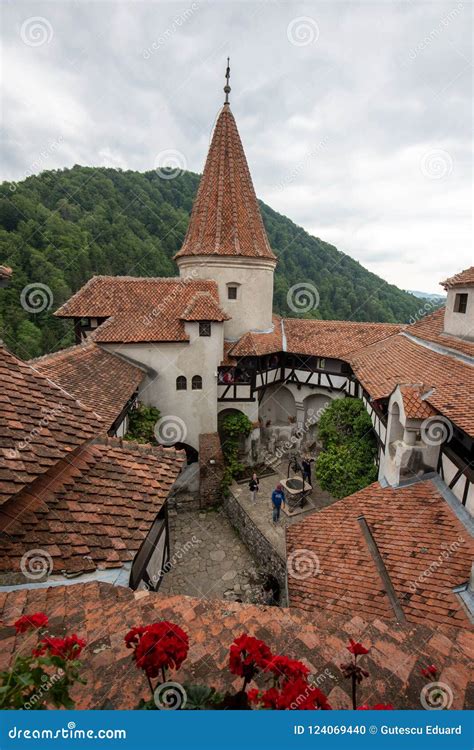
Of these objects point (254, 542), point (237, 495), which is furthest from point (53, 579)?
point (237, 495)

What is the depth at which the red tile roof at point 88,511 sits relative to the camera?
400 cm

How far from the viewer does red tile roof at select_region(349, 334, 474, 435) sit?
24.8 feet

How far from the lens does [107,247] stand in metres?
49.8

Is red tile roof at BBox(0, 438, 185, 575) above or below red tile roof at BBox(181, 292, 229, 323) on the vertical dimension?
below

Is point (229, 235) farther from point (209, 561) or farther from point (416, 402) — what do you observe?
point (209, 561)

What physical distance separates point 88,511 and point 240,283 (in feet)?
51.1

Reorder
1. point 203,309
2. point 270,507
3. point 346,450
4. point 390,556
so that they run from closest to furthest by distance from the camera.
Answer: point 390,556
point 346,450
point 270,507
point 203,309

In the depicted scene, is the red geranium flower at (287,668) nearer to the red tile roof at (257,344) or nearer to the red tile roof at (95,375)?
the red tile roof at (95,375)

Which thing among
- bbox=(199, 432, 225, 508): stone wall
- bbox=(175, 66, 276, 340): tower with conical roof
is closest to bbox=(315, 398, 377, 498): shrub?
bbox=(199, 432, 225, 508): stone wall

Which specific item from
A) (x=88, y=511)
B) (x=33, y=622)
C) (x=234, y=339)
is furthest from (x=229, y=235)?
(x=33, y=622)

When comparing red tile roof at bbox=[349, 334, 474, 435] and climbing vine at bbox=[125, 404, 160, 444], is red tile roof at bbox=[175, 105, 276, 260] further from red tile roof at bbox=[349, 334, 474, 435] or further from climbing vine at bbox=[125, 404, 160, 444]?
climbing vine at bbox=[125, 404, 160, 444]

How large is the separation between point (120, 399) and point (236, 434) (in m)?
7.88

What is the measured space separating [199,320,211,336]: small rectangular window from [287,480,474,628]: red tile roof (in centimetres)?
940

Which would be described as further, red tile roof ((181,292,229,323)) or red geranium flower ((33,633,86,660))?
red tile roof ((181,292,229,323))
